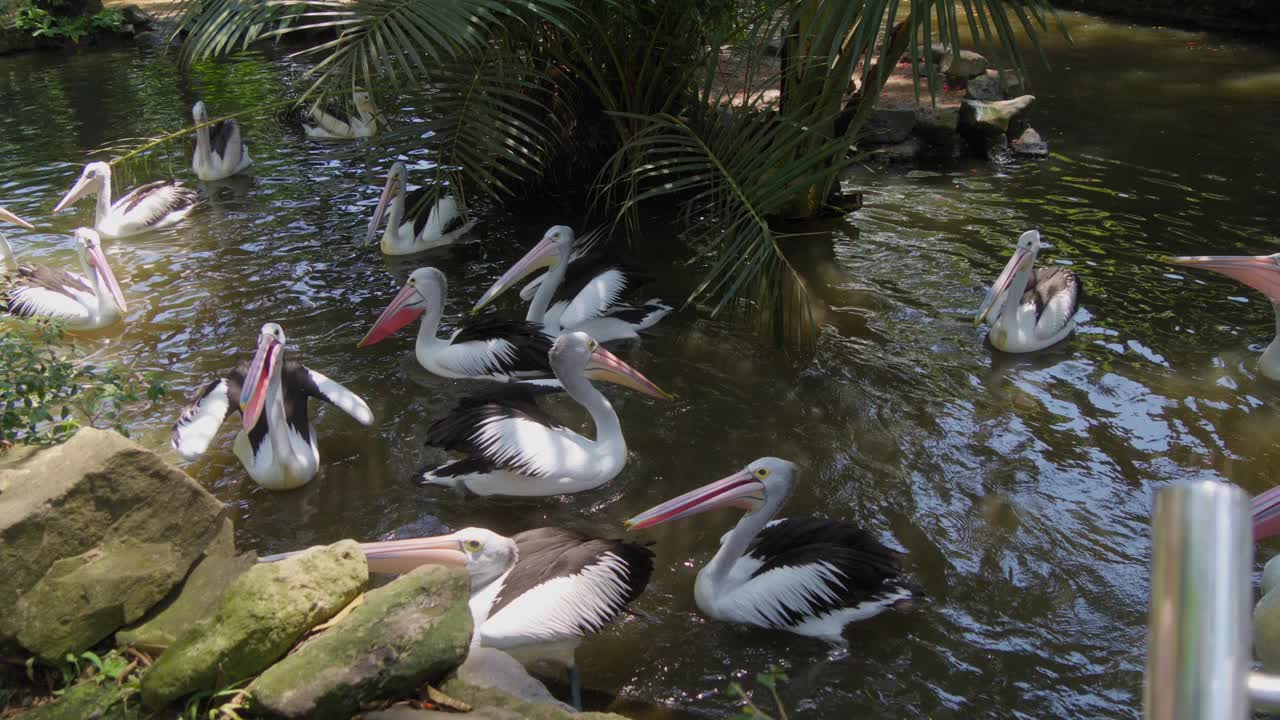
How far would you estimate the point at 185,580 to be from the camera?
3094mm

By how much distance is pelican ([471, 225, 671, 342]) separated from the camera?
18.1 ft

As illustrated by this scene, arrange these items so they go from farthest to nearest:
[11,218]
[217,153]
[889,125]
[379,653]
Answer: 1. [889,125]
2. [217,153]
3. [11,218]
4. [379,653]

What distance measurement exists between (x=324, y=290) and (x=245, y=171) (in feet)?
10.9

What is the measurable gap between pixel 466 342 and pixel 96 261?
2.47 metres

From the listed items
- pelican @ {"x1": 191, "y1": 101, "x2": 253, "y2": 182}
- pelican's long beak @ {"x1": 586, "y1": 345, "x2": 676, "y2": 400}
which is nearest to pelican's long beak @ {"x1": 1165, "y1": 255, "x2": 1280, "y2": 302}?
pelican's long beak @ {"x1": 586, "y1": 345, "x2": 676, "y2": 400}

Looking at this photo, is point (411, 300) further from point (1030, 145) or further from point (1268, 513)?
point (1030, 145)

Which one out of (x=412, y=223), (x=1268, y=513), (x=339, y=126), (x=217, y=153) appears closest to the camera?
(x=1268, y=513)

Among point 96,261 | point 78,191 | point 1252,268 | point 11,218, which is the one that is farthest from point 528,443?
point 78,191

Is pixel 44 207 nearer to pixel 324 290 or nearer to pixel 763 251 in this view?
pixel 324 290

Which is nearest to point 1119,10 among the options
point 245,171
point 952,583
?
point 245,171

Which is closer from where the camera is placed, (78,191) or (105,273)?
(105,273)

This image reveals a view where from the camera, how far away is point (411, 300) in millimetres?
5344

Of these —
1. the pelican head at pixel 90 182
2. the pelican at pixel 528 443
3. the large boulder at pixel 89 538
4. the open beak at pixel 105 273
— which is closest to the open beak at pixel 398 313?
the pelican at pixel 528 443

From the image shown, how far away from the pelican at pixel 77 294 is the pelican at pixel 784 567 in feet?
13.4
